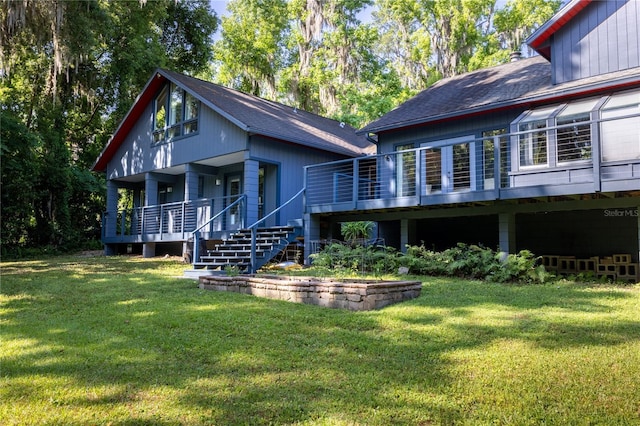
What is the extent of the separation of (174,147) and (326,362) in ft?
46.6

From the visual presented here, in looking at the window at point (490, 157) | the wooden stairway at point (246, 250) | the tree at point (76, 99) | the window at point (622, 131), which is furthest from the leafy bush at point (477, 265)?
the tree at point (76, 99)

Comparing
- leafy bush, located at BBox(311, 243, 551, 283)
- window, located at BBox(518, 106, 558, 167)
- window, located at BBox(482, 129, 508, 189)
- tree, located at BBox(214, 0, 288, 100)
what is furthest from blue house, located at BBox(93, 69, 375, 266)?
tree, located at BBox(214, 0, 288, 100)

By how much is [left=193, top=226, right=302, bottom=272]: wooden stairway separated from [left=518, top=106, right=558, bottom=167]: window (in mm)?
5675

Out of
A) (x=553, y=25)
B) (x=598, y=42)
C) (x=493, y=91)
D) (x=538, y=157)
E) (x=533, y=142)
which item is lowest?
(x=538, y=157)

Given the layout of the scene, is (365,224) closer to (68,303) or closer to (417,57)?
(68,303)

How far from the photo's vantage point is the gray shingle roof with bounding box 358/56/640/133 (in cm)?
1059

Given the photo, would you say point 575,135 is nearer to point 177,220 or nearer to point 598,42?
point 598,42

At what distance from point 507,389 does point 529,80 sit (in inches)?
440

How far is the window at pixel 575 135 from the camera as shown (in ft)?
34.0

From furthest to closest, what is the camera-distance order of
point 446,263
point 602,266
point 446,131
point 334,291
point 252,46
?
point 252,46, point 446,131, point 602,266, point 446,263, point 334,291

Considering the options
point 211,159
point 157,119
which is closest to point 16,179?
point 157,119

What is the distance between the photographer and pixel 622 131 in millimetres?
9734

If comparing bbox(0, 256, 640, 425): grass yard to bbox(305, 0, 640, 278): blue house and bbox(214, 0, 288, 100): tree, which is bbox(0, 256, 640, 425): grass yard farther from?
bbox(214, 0, 288, 100): tree

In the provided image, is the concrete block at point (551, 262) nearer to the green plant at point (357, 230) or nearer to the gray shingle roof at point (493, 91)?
the gray shingle roof at point (493, 91)
